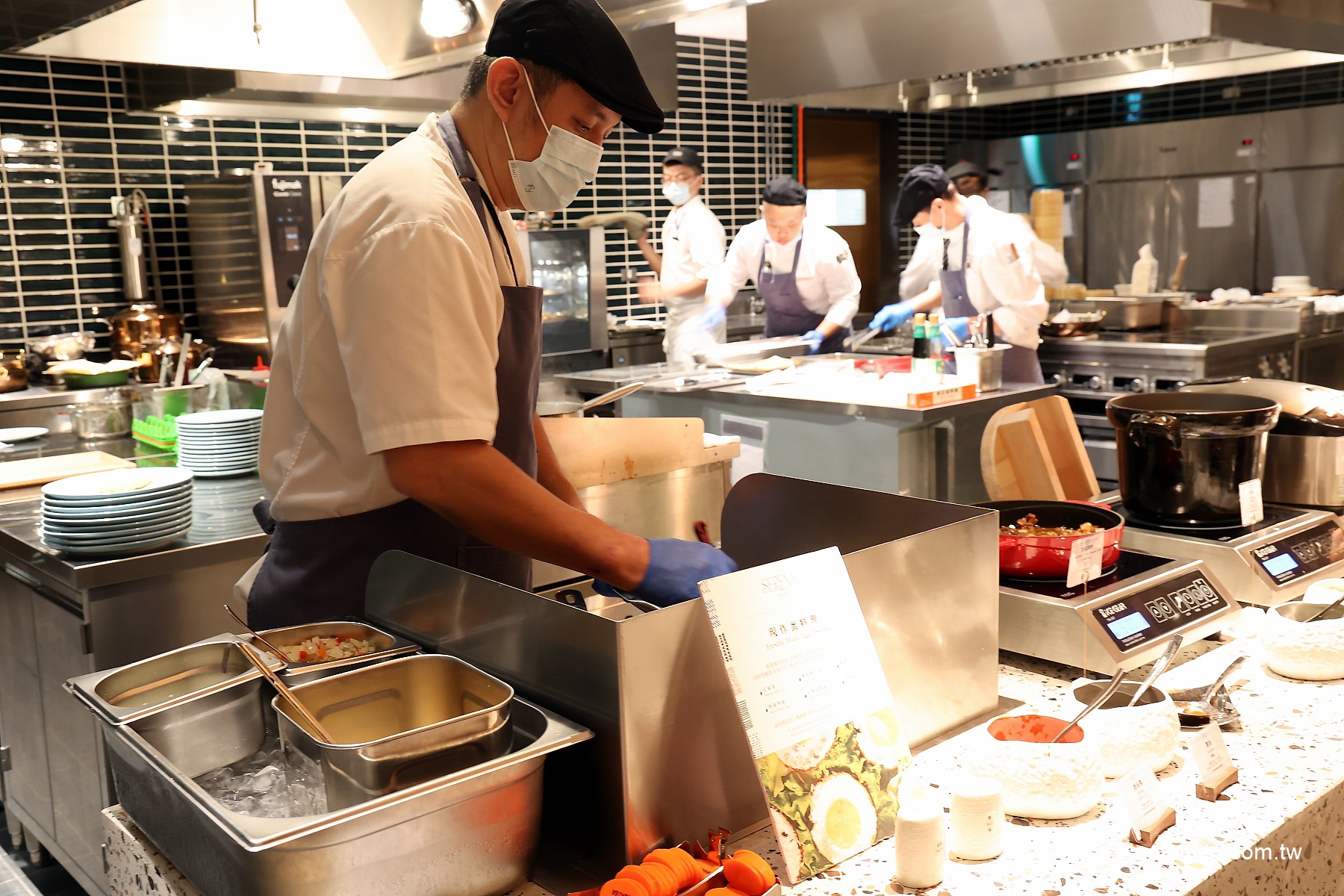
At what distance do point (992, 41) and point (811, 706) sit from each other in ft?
10.7

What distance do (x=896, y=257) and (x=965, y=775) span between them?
837 centimetres

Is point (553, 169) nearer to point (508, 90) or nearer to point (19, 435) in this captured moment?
point (508, 90)

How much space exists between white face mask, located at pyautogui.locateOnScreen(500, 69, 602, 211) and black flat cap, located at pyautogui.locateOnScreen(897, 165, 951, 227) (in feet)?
12.3

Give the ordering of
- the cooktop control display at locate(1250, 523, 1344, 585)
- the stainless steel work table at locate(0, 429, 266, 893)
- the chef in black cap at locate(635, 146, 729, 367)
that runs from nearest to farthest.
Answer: the cooktop control display at locate(1250, 523, 1344, 585), the stainless steel work table at locate(0, 429, 266, 893), the chef in black cap at locate(635, 146, 729, 367)

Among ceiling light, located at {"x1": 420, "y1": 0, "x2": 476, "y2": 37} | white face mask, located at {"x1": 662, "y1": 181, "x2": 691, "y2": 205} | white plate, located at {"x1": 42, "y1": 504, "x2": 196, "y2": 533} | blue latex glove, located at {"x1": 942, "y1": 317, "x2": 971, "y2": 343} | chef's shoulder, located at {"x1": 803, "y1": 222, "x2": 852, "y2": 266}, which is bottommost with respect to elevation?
white plate, located at {"x1": 42, "y1": 504, "x2": 196, "y2": 533}

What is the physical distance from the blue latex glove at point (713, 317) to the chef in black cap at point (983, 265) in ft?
4.50

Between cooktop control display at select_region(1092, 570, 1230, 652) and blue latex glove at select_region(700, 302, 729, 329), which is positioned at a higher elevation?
blue latex glove at select_region(700, 302, 729, 329)

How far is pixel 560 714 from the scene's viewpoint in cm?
110

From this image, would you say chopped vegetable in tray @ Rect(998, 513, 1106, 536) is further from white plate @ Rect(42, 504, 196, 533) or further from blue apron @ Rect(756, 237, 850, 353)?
blue apron @ Rect(756, 237, 850, 353)

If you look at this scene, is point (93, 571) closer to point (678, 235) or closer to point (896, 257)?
point (678, 235)

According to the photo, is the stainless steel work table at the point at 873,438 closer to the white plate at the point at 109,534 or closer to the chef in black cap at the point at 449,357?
the white plate at the point at 109,534

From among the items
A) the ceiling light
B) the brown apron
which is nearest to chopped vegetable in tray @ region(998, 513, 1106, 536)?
the brown apron

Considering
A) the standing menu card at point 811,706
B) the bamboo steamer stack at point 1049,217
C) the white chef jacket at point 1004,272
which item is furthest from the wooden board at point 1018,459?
the bamboo steamer stack at point 1049,217

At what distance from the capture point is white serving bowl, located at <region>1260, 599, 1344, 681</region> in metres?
1.49
